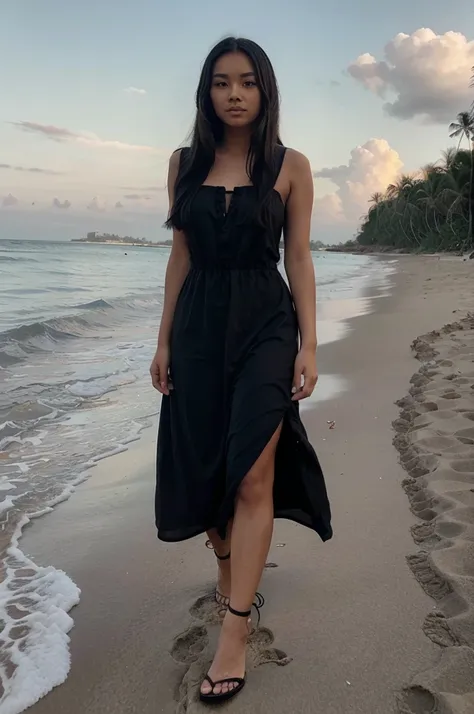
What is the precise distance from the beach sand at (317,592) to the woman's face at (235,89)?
1.70 m

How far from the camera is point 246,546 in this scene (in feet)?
6.33

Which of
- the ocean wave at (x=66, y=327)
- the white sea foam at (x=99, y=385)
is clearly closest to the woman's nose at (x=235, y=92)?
the white sea foam at (x=99, y=385)

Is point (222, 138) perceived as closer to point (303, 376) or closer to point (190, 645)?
point (303, 376)

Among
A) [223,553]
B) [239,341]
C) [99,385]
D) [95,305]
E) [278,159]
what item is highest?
[278,159]

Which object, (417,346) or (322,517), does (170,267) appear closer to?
(322,517)

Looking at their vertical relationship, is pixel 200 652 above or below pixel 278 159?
below

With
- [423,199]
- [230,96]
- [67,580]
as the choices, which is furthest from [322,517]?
[423,199]

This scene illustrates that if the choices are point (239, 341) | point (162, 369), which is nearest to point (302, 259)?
point (239, 341)

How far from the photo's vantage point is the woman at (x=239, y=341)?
1.93 meters

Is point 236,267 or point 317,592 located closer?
point 236,267

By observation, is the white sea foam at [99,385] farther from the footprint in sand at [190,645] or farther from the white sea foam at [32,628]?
the footprint in sand at [190,645]

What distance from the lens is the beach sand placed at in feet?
6.07

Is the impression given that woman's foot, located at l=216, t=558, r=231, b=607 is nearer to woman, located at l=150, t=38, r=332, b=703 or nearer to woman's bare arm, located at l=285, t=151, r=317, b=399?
woman, located at l=150, t=38, r=332, b=703

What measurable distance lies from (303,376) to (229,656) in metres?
0.87
